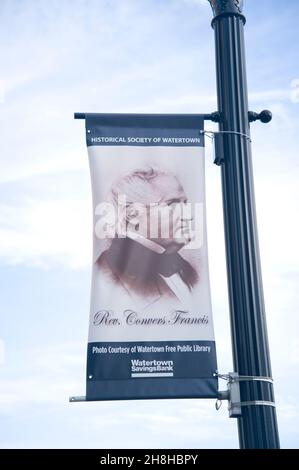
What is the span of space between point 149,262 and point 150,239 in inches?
9.0

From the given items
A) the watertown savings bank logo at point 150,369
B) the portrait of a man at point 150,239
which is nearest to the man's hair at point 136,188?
the portrait of a man at point 150,239

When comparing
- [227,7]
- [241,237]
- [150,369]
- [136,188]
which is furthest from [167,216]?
[227,7]

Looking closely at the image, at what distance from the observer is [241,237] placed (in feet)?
27.7

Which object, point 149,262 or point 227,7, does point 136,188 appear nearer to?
point 149,262

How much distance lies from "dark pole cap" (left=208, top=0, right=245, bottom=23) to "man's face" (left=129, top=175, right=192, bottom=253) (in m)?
2.04

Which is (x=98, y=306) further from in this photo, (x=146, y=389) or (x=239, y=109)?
(x=239, y=109)

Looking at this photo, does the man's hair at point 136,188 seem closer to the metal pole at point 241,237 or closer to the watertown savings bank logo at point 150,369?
the metal pole at point 241,237

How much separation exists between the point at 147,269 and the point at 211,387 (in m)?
1.30

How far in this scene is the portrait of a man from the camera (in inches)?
327

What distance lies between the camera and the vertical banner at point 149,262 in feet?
26.3

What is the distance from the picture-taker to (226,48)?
9211mm

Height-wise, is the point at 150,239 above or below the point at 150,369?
above
